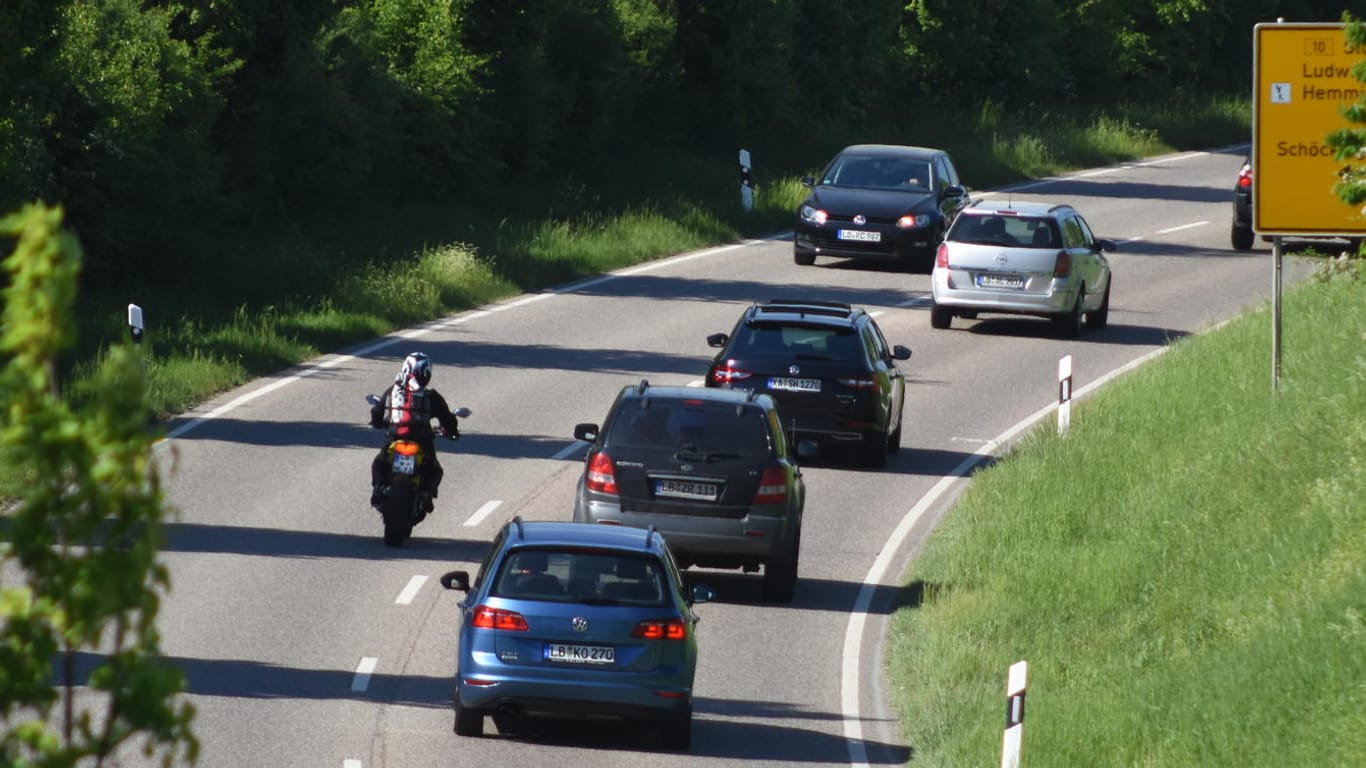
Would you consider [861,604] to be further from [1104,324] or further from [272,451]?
[1104,324]

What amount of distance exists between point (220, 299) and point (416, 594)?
13561mm

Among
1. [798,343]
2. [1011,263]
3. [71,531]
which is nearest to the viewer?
[71,531]

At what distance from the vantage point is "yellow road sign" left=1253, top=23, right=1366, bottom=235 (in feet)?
66.1

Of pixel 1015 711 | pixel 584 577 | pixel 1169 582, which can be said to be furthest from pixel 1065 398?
pixel 1015 711

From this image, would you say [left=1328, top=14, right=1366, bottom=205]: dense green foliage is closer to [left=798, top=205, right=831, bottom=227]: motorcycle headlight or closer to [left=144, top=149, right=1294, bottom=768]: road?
[left=144, top=149, right=1294, bottom=768]: road

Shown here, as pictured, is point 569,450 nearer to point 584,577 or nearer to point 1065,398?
point 1065,398

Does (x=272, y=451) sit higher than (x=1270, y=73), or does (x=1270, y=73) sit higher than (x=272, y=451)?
(x=1270, y=73)

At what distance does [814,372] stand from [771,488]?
5.10m

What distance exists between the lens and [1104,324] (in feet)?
105

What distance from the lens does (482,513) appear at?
20.2m

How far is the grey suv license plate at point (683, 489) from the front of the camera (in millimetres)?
17281

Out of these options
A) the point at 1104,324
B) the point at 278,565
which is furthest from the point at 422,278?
the point at 278,565

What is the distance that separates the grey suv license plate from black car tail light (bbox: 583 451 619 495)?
1.08 ft

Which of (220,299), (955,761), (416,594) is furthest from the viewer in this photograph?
(220,299)
